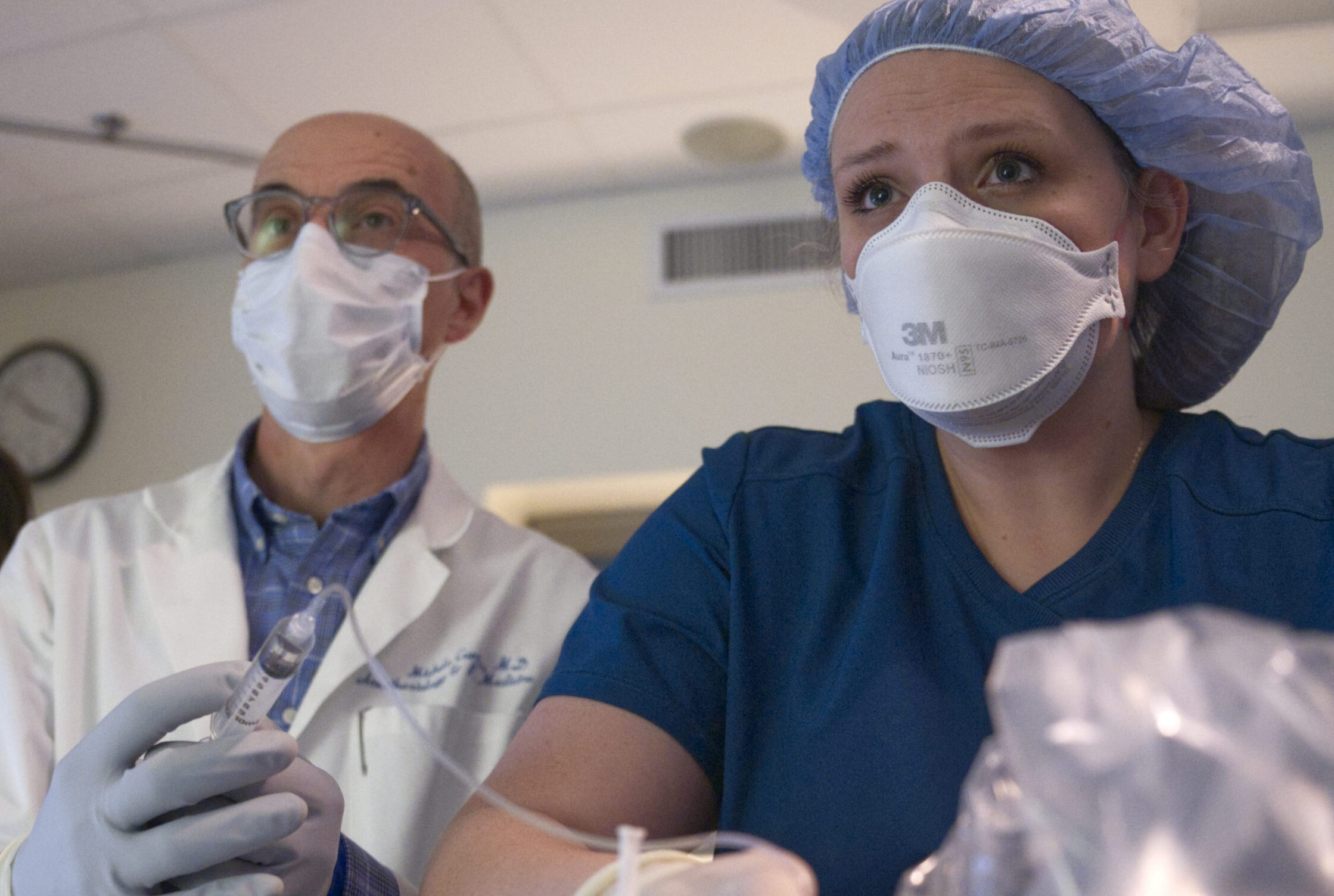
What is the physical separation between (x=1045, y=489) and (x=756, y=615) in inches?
10.6

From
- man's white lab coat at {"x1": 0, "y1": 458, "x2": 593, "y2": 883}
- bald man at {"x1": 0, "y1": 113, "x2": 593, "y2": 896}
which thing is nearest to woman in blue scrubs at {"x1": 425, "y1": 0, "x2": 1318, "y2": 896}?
bald man at {"x1": 0, "y1": 113, "x2": 593, "y2": 896}

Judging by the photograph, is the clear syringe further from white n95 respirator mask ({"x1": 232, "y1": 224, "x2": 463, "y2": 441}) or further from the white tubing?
white n95 respirator mask ({"x1": 232, "y1": 224, "x2": 463, "y2": 441})

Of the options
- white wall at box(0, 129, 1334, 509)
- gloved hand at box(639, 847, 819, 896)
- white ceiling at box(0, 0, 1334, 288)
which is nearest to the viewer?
gloved hand at box(639, 847, 819, 896)

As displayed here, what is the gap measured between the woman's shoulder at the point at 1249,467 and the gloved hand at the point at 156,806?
0.71m

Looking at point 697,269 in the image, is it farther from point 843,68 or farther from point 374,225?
point 843,68

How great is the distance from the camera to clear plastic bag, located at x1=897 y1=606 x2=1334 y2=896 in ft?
1.27

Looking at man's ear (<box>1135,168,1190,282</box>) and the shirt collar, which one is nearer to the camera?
man's ear (<box>1135,168,1190,282</box>)

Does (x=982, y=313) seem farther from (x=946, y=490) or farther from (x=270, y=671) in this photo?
(x=270, y=671)

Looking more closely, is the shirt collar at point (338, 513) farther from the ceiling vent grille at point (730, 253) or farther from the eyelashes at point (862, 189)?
the ceiling vent grille at point (730, 253)

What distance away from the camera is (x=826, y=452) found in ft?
3.27

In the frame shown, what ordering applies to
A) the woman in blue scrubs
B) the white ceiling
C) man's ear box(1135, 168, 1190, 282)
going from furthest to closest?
the white ceiling
man's ear box(1135, 168, 1190, 282)
the woman in blue scrubs

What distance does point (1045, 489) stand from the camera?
0.95m

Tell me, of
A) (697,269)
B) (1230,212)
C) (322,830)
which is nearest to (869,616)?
(322,830)

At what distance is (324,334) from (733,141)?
61.8 inches
